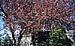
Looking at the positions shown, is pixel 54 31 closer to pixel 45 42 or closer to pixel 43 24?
pixel 45 42

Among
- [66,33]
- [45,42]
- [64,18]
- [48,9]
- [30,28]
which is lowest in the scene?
[45,42]

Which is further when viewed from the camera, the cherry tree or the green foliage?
the green foliage

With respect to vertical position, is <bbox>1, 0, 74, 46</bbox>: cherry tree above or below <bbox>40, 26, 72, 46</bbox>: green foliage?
above

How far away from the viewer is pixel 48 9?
4727mm

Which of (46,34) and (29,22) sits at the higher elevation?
(29,22)

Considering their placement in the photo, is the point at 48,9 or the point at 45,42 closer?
the point at 48,9

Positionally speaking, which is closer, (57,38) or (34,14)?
(34,14)

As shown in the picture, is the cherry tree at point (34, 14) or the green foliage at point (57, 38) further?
the green foliage at point (57, 38)

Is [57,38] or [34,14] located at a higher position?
[34,14]

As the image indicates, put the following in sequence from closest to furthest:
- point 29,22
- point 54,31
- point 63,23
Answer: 1. point 29,22
2. point 63,23
3. point 54,31

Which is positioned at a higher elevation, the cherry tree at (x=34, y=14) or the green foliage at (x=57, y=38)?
the cherry tree at (x=34, y=14)

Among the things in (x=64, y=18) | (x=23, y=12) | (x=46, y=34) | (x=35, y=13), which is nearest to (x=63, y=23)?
(x=64, y=18)

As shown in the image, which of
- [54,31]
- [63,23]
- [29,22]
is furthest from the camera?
[54,31]

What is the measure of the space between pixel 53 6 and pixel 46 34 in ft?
→ 13.1
